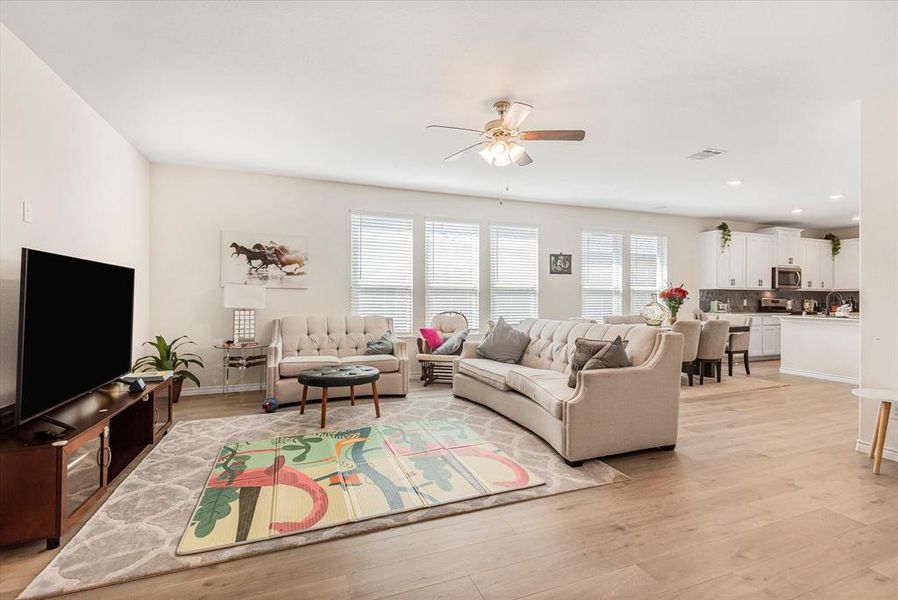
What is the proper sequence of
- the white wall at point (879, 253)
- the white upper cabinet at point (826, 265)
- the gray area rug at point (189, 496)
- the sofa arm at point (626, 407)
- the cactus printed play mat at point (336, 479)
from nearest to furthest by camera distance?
the gray area rug at point (189, 496) < the cactus printed play mat at point (336, 479) < the sofa arm at point (626, 407) < the white wall at point (879, 253) < the white upper cabinet at point (826, 265)

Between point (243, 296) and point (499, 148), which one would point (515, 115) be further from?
point (243, 296)

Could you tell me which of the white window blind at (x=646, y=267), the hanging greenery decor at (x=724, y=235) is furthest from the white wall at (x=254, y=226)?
the hanging greenery decor at (x=724, y=235)

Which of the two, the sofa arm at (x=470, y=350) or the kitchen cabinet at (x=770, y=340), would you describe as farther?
the kitchen cabinet at (x=770, y=340)

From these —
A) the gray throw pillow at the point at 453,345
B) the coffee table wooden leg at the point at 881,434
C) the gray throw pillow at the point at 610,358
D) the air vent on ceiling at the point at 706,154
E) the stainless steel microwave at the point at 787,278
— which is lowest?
the coffee table wooden leg at the point at 881,434

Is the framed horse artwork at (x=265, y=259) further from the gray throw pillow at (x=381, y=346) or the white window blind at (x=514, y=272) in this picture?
the white window blind at (x=514, y=272)

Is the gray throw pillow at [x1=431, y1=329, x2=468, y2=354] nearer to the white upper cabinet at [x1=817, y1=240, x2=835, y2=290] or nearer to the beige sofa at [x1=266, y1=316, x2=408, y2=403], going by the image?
the beige sofa at [x1=266, y1=316, x2=408, y2=403]

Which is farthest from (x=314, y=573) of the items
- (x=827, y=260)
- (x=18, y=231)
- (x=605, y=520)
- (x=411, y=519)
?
(x=827, y=260)

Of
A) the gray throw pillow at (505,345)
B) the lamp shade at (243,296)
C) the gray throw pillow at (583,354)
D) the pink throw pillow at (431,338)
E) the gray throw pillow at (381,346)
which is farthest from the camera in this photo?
the pink throw pillow at (431,338)

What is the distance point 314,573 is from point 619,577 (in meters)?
1.30

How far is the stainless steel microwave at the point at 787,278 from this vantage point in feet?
28.7

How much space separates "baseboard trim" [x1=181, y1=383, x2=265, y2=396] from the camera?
17.1 feet

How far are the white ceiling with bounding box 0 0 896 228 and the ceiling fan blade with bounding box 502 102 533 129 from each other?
0.22m

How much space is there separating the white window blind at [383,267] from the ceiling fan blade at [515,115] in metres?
3.23

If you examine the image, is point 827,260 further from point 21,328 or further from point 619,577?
point 21,328
